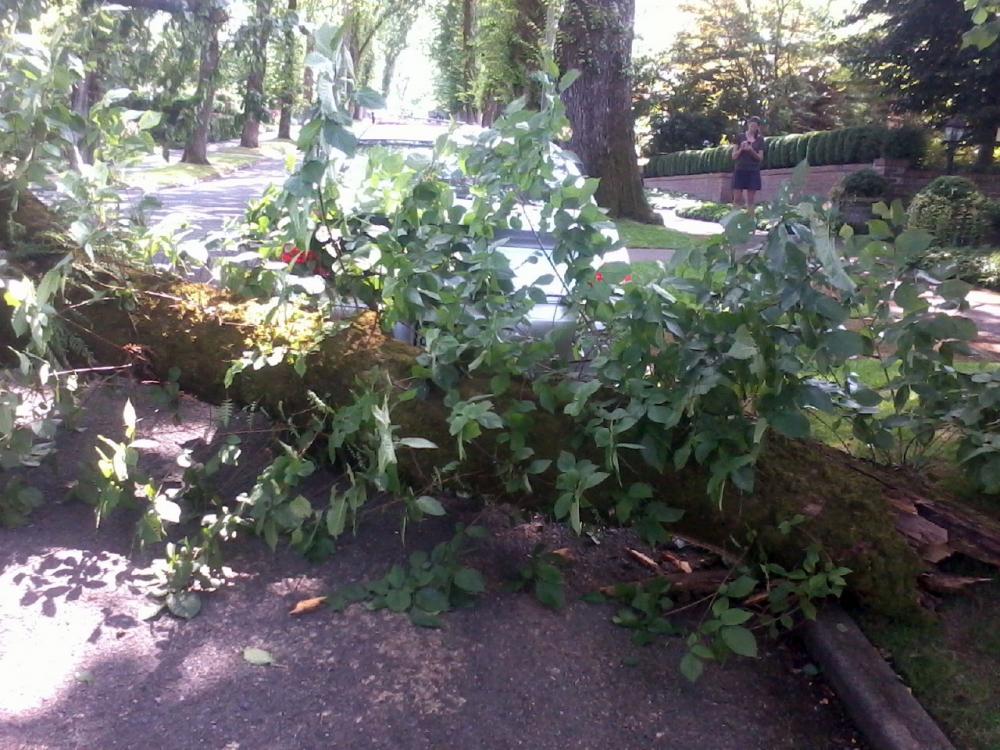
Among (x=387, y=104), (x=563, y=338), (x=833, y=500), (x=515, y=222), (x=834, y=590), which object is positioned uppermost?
(x=387, y=104)

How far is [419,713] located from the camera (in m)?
3.05

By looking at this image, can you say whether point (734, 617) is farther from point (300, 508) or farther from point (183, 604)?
point (183, 604)

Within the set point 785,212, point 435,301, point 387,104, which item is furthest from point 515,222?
point 785,212

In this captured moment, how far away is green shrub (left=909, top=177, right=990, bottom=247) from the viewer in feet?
51.6

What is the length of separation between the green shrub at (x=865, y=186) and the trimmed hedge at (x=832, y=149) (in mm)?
1477

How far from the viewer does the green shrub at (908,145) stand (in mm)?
21719

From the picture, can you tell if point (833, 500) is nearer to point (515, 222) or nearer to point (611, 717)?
point (611, 717)

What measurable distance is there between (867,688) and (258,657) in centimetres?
198

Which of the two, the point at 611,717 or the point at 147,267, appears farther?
the point at 147,267

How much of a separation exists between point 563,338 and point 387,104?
107cm

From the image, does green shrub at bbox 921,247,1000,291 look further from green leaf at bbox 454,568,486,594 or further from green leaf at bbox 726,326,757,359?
green leaf at bbox 454,568,486,594

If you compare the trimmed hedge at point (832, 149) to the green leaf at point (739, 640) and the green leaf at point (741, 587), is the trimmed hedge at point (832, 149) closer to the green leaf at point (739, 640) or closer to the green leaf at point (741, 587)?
the green leaf at point (741, 587)

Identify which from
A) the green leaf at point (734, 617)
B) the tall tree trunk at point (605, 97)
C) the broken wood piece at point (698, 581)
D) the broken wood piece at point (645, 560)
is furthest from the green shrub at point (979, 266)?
the green leaf at point (734, 617)

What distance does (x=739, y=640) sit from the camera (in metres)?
3.14
